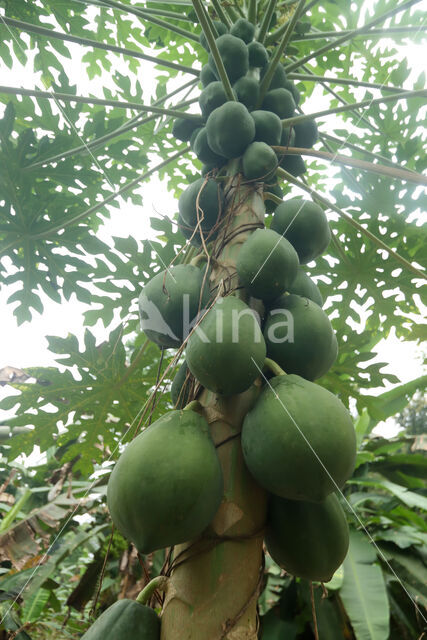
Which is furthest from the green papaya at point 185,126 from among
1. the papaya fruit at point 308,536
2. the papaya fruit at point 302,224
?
the papaya fruit at point 308,536

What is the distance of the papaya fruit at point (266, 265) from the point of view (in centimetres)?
124

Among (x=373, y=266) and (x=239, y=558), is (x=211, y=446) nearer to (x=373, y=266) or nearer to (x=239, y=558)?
(x=239, y=558)

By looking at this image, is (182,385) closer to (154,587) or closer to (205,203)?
(154,587)

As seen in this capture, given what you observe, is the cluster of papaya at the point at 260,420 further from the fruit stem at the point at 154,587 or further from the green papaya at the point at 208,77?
the green papaya at the point at 208,77

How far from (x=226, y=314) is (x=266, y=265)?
0.24 meters

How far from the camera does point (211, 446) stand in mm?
946

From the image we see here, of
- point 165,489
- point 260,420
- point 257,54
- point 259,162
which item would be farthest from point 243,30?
point 165,489

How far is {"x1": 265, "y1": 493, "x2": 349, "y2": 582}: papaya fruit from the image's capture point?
983 millimetres

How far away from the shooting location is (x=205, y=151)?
1810 mm

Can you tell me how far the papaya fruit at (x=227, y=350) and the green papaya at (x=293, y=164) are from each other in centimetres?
104

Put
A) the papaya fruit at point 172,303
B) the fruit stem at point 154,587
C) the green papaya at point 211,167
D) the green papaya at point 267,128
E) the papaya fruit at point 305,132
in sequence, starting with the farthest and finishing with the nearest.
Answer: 1. the papaya fruit at point 305,132
2. the green papaya at point 211,167
3. the green papaya at point 267,128
4. the papaya fruit at point 172,303
5. the fruit stem at point 154,587

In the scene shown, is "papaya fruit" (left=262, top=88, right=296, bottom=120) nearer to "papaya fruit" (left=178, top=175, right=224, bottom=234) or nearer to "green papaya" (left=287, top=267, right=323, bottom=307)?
"papaya fruit" (left=178, top=175, right=224, bottom=234)

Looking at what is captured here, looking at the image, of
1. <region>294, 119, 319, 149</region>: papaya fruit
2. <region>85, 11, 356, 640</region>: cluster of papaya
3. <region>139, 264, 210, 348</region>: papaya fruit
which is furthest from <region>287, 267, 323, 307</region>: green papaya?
<region>294, 119, 319, 149</region>: papaya fruit

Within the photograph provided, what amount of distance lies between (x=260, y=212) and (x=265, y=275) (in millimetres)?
359
